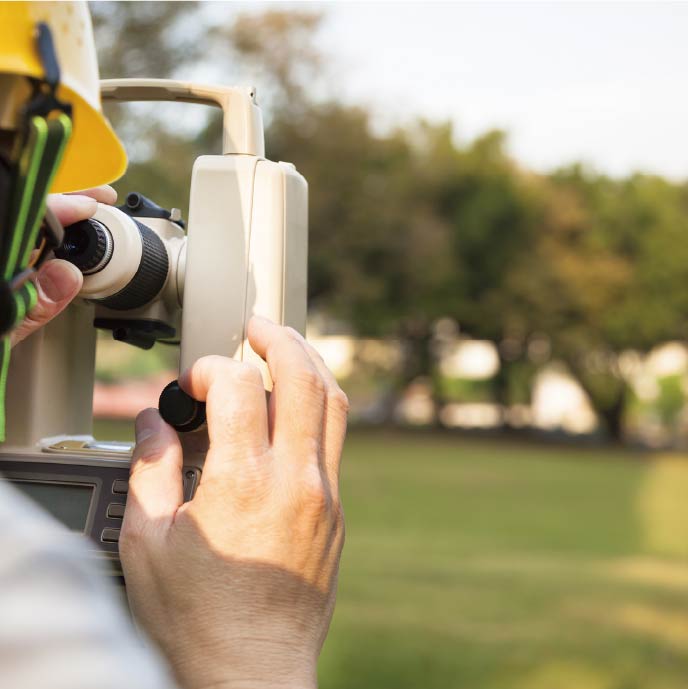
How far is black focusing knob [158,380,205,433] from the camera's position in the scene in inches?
34.2

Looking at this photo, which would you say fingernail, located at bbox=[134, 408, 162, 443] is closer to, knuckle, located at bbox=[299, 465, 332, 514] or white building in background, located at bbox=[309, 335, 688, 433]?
knuckle, located at bbox=[299, 465, 332, 514]

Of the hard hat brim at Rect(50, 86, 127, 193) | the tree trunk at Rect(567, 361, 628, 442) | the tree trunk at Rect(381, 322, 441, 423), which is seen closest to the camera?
the hard hat brim at Rect(50, 86, 127, 193)

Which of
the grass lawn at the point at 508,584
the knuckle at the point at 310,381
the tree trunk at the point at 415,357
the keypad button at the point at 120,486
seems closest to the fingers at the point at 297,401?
the knuckle at the point at 310,381

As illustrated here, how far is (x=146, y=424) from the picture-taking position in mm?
891

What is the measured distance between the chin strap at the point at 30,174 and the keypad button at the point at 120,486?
17.7 inches

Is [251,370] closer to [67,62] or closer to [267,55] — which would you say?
[67,62]

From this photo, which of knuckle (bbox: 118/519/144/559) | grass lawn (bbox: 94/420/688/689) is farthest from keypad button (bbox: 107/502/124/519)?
grass lawn (bbox: 94/420/688/689)

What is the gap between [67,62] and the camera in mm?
532

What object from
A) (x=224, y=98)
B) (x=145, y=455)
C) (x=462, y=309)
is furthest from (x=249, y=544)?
(x=462, y=309)

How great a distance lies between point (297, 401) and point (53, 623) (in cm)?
40

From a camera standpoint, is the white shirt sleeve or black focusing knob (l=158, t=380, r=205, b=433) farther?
black focusing knob (l=158, t=380, r=205, b=433)

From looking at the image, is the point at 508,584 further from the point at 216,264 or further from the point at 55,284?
the point at 55,284

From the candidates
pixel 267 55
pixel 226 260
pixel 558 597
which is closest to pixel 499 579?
pixel 558 597

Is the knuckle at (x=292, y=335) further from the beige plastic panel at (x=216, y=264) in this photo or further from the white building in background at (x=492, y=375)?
the white building in background at (x=492, y=375)
